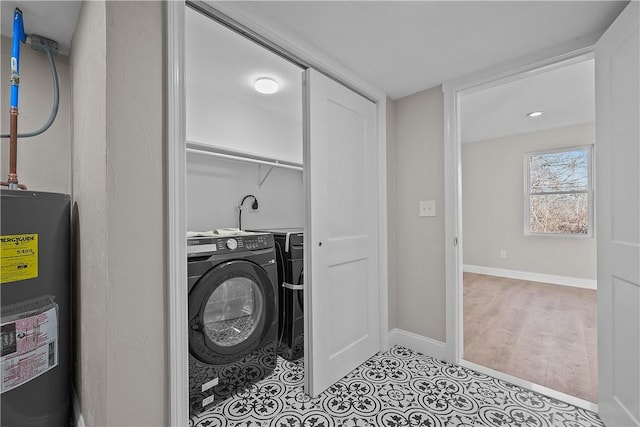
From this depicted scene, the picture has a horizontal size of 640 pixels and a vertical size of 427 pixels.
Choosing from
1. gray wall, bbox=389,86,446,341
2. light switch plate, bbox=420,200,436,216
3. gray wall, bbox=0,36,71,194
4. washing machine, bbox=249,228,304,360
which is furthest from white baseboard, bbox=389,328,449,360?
gray wall, bbox=0,36,71,194

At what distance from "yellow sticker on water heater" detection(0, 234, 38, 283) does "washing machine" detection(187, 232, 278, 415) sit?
615mm

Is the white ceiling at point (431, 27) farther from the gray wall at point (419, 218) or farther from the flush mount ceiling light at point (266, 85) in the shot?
the flush mount ceiling light at point (266, 85)

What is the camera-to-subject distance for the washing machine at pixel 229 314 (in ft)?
5.06

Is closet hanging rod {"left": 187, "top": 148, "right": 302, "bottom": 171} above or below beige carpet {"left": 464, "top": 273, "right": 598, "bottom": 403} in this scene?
above

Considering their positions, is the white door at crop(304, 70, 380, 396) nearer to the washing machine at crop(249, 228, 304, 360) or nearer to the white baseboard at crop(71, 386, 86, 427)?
the washing machine at crop(249, 228, 304, 360)

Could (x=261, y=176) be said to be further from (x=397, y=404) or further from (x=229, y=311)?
(x=397, y=404)

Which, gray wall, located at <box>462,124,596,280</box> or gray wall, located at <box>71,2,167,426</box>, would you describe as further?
gray wall, located at <box>462,124,596,280</box>

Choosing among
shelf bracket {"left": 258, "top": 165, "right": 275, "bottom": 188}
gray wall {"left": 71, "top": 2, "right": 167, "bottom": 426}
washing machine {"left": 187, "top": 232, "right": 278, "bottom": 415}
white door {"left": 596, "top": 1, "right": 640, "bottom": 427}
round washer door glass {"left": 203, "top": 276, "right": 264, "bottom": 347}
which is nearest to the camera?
gray wall {"left": 71, "top": 2, "right": 167, "bottom": 426}

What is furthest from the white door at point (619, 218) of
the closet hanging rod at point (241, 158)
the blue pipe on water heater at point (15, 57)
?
the blue pipe on water heater at point (15, 57)

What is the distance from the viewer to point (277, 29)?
1.54m

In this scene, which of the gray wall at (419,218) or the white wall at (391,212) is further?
the white wall at (391,212)

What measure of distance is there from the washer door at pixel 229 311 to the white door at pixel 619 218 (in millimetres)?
1871

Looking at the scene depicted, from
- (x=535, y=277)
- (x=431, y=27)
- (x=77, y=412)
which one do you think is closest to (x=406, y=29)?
(x=431, y=27)

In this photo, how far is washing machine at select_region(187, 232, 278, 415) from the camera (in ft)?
5.06
